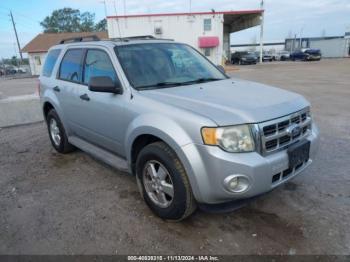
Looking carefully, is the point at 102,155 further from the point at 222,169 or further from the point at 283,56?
the point at 283,56

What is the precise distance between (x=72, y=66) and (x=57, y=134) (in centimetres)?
138

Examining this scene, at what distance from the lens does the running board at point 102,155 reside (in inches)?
144

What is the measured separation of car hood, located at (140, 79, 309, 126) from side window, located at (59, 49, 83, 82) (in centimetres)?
165

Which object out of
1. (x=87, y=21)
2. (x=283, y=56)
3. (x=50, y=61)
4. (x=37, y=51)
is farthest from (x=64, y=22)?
(x=50, y=61)

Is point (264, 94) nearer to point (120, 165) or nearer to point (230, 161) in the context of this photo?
point (230, 161)

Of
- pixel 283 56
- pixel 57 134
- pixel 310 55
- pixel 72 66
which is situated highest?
pixel 72 66

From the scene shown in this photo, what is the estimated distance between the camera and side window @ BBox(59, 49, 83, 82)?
4.44 metres

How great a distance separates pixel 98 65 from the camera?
4.00 meters

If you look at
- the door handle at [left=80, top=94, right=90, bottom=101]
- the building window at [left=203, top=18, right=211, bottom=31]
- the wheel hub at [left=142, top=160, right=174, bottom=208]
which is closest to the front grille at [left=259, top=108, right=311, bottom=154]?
the wheel hub at [left=142, top=160, right=174, bottom=208]

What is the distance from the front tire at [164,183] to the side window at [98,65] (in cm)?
106

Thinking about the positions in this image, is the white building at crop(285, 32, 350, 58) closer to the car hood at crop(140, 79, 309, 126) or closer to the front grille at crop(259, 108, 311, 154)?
the car hood at crop(140, 79, 309, 126)

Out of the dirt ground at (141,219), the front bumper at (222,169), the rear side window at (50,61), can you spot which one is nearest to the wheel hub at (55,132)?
the dirt ground at (141,219)

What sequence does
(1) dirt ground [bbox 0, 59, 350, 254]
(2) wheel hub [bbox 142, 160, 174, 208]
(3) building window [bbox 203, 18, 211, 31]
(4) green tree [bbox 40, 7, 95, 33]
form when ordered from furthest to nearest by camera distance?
(4) green tree [bbox 40, 7, 95, 33]
(3) building window [bbox 203, 18, 211, 31]
(2) wheel hub [bbox 142, 160, 174, 208]
(1) dirt ground [bbox 0, 59, 350, 254]

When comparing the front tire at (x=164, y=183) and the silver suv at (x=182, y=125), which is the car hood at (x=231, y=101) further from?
the front tire at (x=164, y=183)
